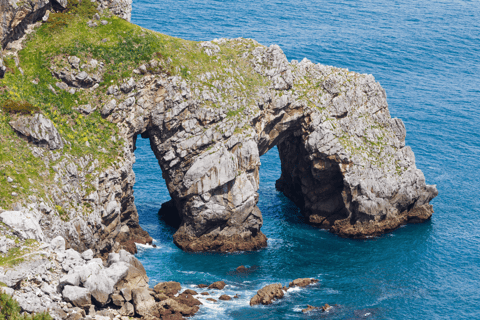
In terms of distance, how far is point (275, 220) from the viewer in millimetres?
88062

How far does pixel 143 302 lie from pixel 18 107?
27.0 m

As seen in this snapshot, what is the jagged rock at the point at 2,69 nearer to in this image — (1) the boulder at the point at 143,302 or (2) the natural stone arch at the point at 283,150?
(2) the natural stone arch at the point at 283,150

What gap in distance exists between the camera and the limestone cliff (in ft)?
215

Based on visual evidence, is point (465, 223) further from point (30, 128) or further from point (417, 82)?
point (30, 128)

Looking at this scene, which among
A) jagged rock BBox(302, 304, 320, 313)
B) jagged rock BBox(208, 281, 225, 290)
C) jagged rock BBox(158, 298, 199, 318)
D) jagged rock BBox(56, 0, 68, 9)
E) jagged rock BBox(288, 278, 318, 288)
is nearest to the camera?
jagged rock BBox(158, 298, 199, 318)

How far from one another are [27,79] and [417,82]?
97.0m

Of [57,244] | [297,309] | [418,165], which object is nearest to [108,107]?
[57,244]

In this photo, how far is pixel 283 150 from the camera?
93.4 metres

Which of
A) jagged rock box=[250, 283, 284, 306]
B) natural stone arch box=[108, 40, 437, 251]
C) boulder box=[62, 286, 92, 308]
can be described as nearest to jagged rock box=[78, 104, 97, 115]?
natural stone arch box=[108, 40, 437, 251]

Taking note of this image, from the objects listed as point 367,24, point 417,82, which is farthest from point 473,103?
point 367,24

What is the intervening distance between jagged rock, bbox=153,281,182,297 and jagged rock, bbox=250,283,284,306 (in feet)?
30.4

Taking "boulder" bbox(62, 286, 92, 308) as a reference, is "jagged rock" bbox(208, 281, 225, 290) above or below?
below

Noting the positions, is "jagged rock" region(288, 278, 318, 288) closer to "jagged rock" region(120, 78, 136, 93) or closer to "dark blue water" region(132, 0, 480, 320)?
"dark blue water" region(132, 0, 480, 320)

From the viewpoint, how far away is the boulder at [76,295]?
47.8 metres
